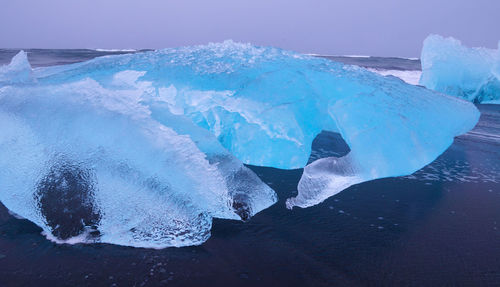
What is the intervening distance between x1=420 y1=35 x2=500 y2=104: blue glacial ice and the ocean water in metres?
4.86

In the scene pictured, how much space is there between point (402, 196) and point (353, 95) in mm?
713

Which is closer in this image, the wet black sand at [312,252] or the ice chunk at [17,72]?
the wet black sand at [312,252]

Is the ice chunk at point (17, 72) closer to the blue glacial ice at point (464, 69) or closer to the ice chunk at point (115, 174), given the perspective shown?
the ice chunk at point (115, 174)

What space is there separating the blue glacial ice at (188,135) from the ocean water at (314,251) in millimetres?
81

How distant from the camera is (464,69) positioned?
5848mm

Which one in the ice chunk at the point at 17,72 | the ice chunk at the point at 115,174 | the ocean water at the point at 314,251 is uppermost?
the ice chunk at the point at 17,72

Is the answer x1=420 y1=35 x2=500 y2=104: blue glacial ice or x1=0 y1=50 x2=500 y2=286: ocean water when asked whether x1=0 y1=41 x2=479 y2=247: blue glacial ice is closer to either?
x1=0 y1=50 x2=500 y2=286: ocean water

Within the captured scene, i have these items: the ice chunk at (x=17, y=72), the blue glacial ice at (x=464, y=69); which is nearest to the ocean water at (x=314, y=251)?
the ice chunk at (x=17, y=72)

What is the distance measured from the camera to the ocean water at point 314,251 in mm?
1154

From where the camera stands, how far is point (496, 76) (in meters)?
5.64

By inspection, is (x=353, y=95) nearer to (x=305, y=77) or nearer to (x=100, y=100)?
(x=305, y=77)

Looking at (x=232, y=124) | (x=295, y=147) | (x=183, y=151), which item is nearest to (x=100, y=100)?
(x=183, y=151)

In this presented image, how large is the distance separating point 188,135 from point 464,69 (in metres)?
6.04

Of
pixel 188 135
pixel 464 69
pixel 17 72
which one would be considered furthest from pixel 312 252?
pixel 464 69
